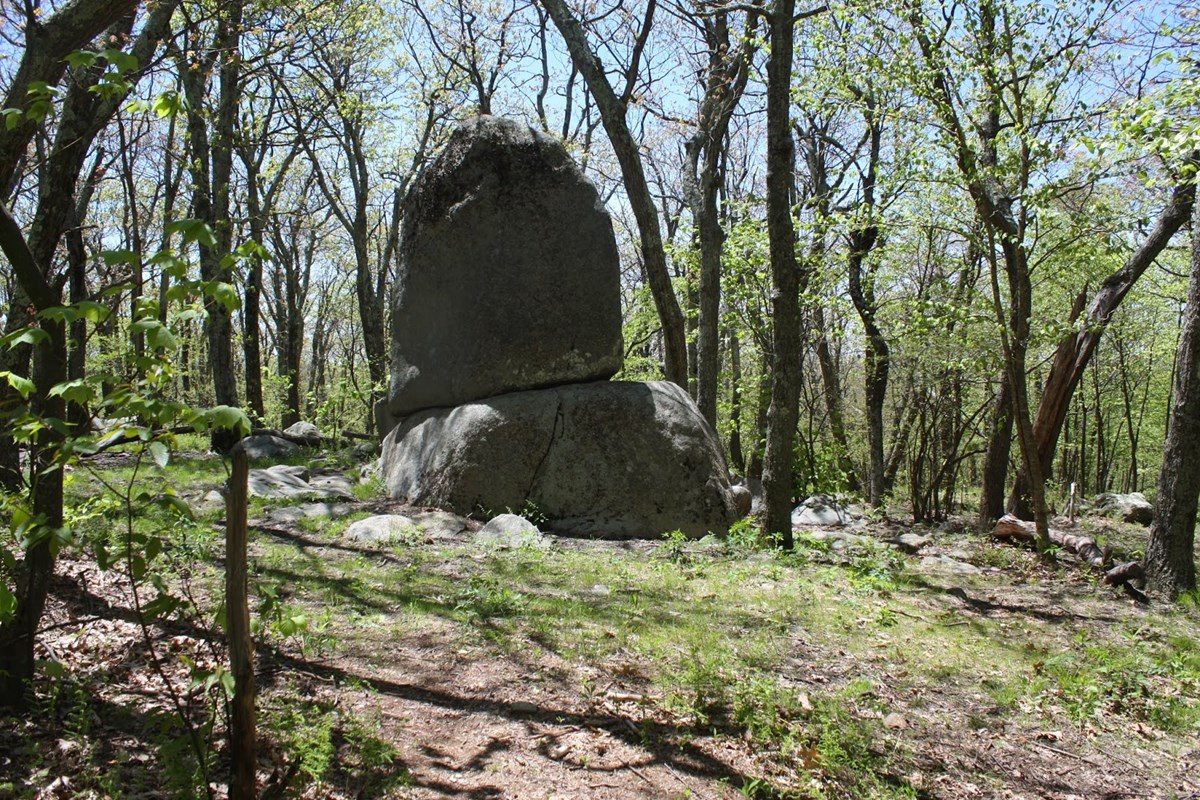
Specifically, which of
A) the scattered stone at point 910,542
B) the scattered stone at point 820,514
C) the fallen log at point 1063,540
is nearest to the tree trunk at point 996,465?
the fallen log at point 1063,540

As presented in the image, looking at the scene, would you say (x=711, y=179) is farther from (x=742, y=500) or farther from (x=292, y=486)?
(x=292, y=486)

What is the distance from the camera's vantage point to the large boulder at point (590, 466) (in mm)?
8016

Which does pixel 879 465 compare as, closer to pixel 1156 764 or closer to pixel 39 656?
pixel 1156 764

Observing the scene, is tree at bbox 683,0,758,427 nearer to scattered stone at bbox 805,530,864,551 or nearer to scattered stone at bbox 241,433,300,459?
scattered stone at bbox 805,530,864,551

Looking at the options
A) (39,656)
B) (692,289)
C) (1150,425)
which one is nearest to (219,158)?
(692,289)

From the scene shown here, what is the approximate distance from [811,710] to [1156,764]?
166 centimetres

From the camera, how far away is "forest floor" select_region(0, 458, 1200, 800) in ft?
10.7

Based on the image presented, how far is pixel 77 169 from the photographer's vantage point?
3.65 m

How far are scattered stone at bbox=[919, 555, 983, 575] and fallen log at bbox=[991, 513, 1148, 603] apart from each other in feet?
3.07

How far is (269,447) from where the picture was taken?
12453mm

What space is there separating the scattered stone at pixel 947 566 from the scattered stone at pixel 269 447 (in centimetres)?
911

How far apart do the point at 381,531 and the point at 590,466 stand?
7.13 feet

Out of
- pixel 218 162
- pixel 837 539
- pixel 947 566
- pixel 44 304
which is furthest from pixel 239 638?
pixel 218 162

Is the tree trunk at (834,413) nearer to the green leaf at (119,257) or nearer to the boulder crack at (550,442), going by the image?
the boulder crack at (550,442)
